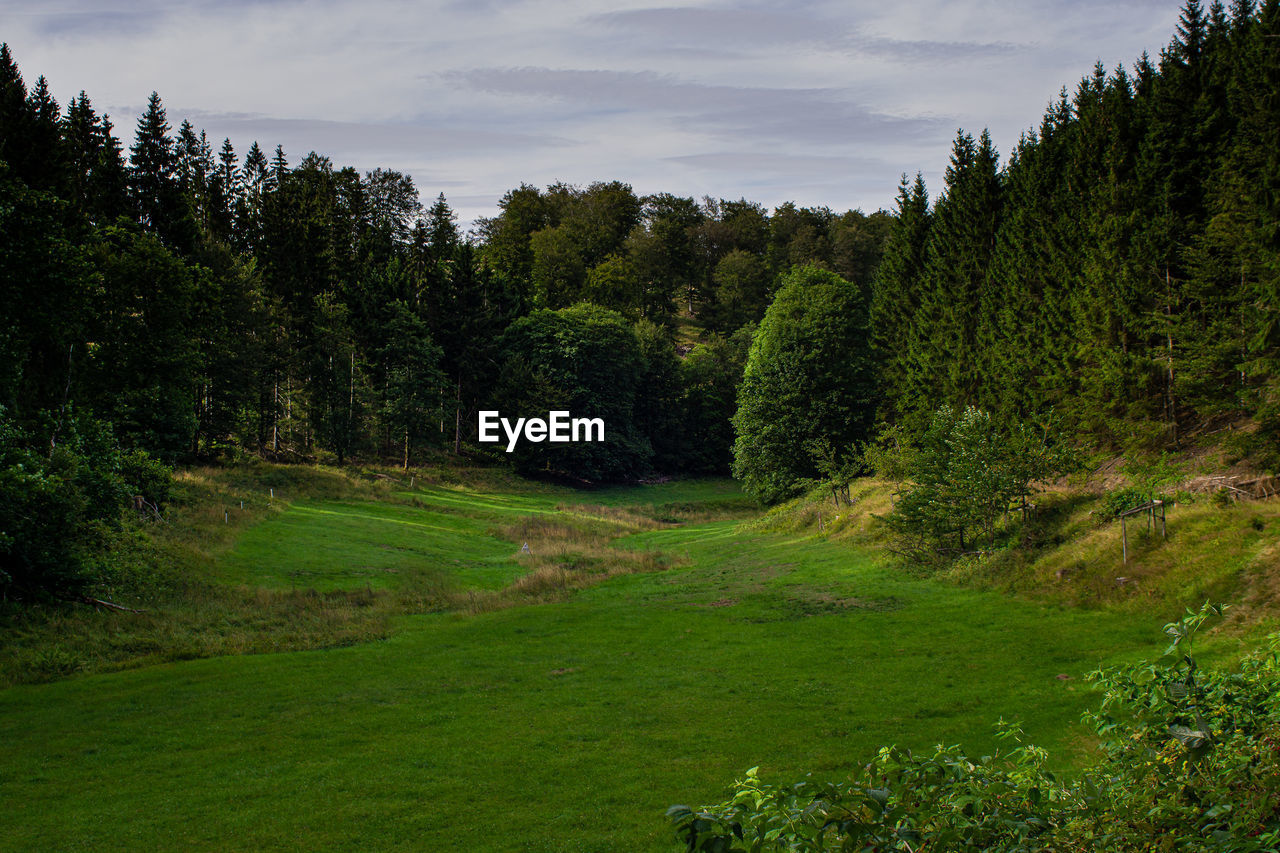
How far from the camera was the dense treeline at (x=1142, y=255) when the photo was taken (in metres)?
27.4

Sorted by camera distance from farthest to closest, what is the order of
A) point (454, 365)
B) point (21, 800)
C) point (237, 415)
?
point (454, 365), point (237, 415), point (21, 800)

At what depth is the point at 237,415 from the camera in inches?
2304

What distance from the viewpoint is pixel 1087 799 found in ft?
17.3

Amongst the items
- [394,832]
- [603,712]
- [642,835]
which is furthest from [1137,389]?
[394,832]

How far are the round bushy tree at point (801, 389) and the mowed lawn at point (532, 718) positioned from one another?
30.9 metres

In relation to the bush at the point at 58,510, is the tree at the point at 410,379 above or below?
above

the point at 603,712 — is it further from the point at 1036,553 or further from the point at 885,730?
the point at 1036,553

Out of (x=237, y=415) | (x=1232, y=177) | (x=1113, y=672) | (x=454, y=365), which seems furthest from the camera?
(x=454, y=365)

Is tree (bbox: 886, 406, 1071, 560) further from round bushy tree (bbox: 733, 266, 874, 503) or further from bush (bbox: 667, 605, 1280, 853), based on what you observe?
bush (bbox: 667, 605, 1280, 853)

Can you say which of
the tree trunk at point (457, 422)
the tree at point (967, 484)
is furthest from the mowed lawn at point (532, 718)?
the tree trunk at point (457, 422)

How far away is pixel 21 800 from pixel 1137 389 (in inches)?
1500

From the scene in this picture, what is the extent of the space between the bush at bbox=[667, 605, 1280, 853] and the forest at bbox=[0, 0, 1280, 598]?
22.4 meters

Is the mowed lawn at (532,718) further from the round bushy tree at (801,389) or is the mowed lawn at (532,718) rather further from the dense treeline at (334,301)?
the round bushy tree at (801,389)

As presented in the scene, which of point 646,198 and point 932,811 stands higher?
point 646,198
